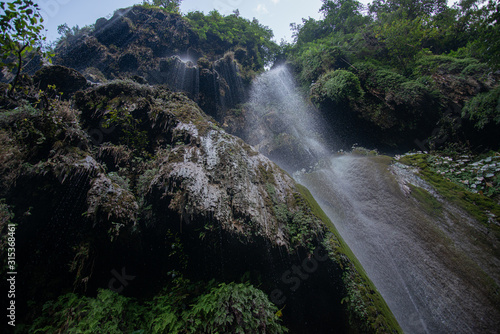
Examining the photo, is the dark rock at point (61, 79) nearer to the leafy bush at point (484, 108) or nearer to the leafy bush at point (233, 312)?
the leafy bush at point (233, 312)

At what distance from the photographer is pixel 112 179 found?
18.7 feet

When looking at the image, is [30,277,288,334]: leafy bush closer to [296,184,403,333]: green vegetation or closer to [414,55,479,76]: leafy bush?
[296,184,403,333]: green vegetation

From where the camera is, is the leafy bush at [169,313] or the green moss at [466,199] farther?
the green moss at [466,199]

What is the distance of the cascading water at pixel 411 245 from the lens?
4820 millimetres

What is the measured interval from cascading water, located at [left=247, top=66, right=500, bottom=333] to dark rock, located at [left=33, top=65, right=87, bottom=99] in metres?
13.4

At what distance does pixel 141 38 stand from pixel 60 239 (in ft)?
72.7

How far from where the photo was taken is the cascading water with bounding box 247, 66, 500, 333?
4820 mm

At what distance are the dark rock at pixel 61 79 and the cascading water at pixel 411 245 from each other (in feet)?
43.8

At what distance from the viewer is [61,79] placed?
380 inches

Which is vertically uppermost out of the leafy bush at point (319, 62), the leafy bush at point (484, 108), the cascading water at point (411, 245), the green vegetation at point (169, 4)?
the green vegetation at point (169, 4)

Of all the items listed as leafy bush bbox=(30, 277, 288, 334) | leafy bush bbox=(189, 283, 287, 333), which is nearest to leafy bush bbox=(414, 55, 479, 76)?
leafy bush bbox=(189, 283, 287, 333)

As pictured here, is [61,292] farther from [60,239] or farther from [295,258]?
[295,258]

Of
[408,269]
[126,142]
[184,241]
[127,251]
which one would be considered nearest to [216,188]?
[184,241]

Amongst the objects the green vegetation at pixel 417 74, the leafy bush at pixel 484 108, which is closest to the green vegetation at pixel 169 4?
the green vegetation at pixel 417 74
